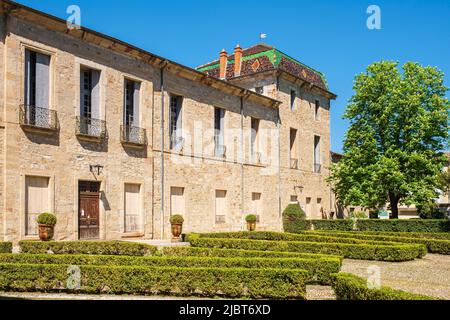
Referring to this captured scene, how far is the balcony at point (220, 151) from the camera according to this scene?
2574 centimetres

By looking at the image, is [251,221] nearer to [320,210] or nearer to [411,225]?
[411,225]

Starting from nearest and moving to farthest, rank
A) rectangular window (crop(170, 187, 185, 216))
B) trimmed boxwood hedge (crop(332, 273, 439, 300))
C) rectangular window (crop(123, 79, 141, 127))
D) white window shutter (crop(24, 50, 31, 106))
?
trimmed boxwood hedge (crop(332, 273, 439, 300)) → white window shutter (crop(24, 50, 31, 106)) → rectangular window (crop(123, 79, 141, 127)) → rectangular window (crop(170, 187, 185, 216))

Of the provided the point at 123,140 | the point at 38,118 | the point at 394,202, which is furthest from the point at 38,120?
the point at 394,202

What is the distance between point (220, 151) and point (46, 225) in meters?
12.4

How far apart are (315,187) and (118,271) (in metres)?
27.0

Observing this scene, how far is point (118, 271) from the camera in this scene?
9273 mm

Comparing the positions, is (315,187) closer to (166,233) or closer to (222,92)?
(222,92)

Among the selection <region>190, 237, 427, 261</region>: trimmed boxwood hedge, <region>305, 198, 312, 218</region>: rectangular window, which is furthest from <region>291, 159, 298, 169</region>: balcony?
<region>190, 237, 427, 261</region>: trimmed boxwood hedge

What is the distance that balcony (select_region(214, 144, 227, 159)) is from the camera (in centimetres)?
2574

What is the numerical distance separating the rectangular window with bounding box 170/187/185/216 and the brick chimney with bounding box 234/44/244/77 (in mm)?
13209

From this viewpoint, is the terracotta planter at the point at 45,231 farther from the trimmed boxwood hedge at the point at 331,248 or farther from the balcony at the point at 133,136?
the balcony at the point at 133,136

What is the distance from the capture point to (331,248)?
54.5 feet

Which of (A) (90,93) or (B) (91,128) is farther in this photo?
(A) (90,93)

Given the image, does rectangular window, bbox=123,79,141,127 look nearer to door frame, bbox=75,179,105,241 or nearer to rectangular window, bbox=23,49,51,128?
door frame, bbox=75,179,105,241
